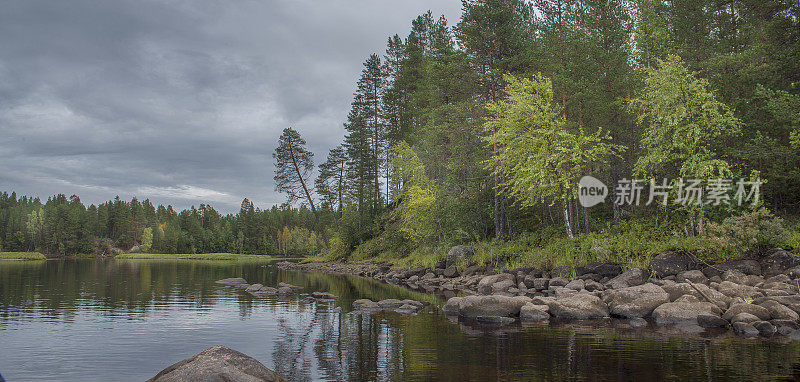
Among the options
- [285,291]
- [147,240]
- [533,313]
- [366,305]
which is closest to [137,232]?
[147,240]

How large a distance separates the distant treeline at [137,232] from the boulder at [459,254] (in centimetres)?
7968

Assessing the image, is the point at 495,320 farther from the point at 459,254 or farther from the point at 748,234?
the point at 459,254

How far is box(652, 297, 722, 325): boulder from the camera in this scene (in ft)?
42.6

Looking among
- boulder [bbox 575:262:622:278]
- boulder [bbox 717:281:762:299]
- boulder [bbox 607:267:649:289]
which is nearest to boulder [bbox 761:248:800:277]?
boulder [bbox 717:281:762:299]

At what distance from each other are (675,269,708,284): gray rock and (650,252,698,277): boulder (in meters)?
0.48

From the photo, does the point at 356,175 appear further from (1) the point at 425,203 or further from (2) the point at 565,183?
(2) the point at 565,183

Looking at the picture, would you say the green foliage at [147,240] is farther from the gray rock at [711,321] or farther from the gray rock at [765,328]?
the gray rock at [765,328]

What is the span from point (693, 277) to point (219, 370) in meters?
16.8

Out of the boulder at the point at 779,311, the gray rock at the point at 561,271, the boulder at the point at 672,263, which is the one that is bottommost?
the boulder at the point at 779,311

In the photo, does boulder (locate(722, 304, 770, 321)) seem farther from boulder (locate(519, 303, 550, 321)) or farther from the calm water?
boulder (locate(519, 303, 550, 321))

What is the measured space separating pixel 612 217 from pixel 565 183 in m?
7.37

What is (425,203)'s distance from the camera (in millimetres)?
33469

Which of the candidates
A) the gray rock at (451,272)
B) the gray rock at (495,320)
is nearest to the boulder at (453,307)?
the gray rock at (495,320)

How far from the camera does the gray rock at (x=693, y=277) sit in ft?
53.0
